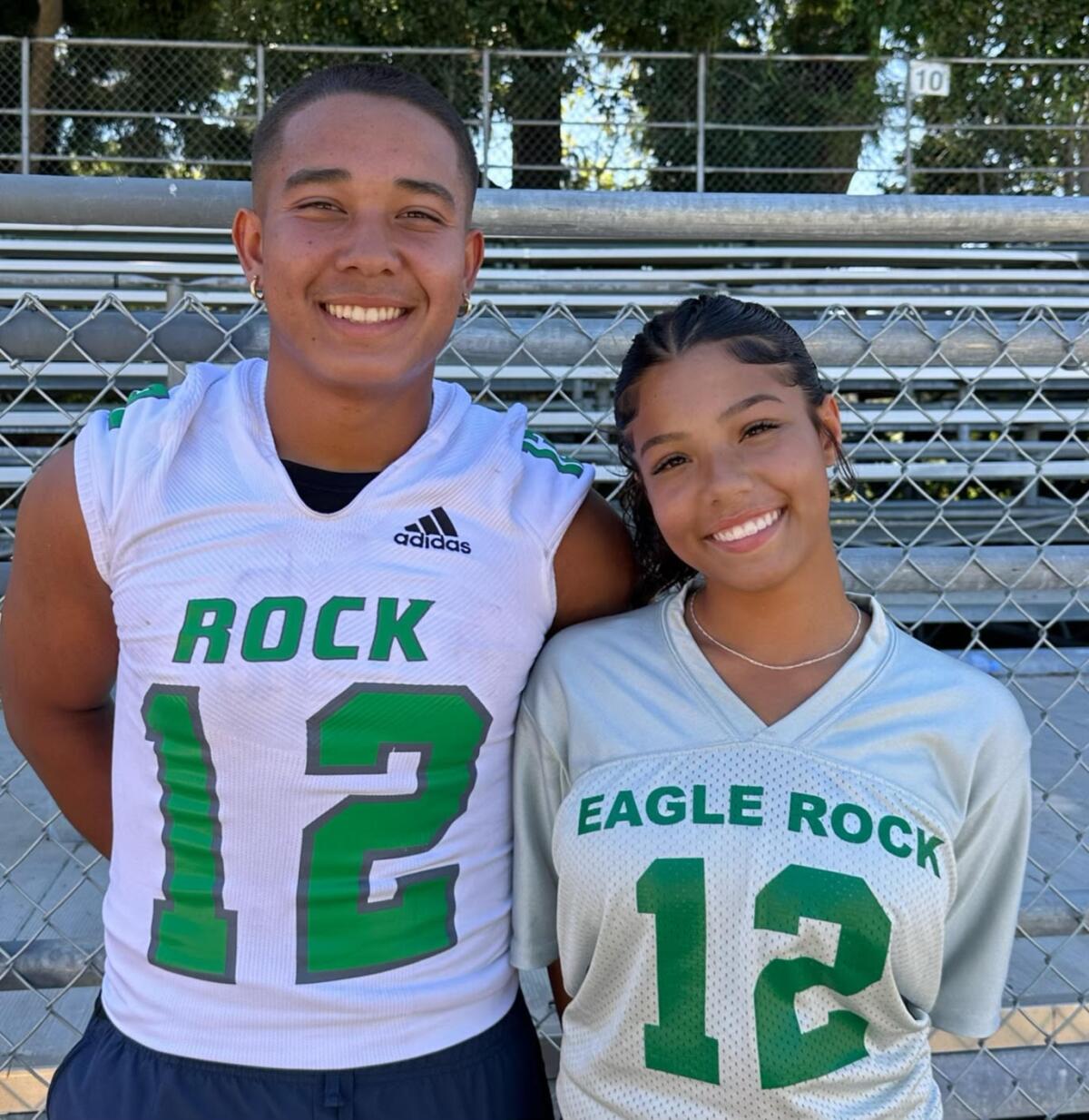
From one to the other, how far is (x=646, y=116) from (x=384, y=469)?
1141 cm

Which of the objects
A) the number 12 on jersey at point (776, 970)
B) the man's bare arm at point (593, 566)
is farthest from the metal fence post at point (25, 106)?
the number 12 on jersey at point (776, 970)

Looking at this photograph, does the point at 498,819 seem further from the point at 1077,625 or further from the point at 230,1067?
the point at 1077,625

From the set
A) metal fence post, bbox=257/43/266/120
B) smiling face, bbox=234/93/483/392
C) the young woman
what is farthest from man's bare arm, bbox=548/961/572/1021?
metal fence post, bbox=257/43/266/120

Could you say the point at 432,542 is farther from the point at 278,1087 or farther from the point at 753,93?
the point at 753,93

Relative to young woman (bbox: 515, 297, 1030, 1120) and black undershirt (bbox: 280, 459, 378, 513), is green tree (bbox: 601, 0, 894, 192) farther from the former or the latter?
black undershirt (bbox: 280, 459, 378, 513)

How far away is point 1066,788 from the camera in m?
3.97

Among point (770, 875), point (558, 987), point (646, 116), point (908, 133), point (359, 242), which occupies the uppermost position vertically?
point (646, 116)

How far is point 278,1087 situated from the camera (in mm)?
1435

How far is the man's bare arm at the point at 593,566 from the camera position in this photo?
1.65 m

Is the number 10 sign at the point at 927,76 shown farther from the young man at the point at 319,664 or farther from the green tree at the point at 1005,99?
the young man at the point at 319,664

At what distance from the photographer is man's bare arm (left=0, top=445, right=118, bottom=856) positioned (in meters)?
1.57

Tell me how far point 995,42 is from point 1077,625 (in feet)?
26.3

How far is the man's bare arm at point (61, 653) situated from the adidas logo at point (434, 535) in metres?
0.42

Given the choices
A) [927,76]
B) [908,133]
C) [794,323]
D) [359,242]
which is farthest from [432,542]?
[927,76]
